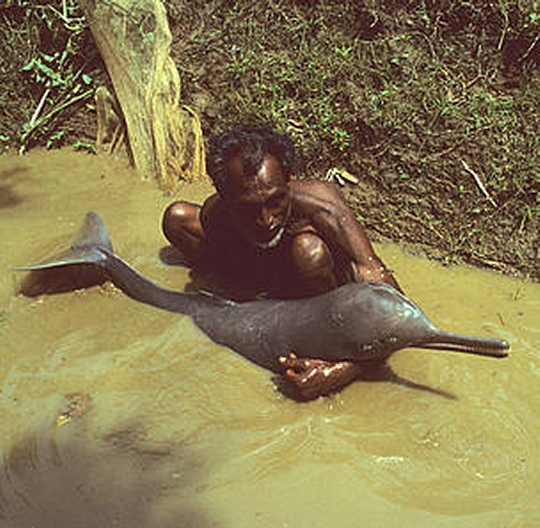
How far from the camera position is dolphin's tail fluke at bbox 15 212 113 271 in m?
3.85

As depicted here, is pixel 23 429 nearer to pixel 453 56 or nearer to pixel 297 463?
pixel 297 463

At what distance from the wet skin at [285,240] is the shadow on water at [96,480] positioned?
703 millimetres

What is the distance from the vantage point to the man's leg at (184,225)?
395 centimetres

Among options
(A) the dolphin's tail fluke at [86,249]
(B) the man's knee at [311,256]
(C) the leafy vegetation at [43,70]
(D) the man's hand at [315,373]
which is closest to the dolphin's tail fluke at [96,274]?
(A) the dolphin's tail fluke at [86,249]

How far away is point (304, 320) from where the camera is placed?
122 inches

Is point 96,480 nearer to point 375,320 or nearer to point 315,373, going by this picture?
point 315,373

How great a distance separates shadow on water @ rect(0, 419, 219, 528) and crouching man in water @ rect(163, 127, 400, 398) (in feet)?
2.30

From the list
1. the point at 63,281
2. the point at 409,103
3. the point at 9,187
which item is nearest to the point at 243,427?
the point at 63,281

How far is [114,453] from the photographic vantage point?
289cm

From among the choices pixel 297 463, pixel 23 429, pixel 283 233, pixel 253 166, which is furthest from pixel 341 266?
pixel 23 429

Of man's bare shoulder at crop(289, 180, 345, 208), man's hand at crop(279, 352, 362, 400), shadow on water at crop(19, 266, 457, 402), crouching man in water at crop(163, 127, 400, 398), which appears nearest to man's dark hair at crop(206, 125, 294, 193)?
crouching man in water at crop(163, 127, 400, 398)

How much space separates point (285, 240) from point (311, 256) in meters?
0.22

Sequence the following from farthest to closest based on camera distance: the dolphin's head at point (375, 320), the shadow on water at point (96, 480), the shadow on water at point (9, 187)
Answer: the shadow on water at point (9, 187) → the dolphin's head at point (375, 320) → the shadow on water at point (96, 480)

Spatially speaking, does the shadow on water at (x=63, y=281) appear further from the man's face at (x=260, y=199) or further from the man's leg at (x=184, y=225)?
the man's face at (x=260, y=199)
